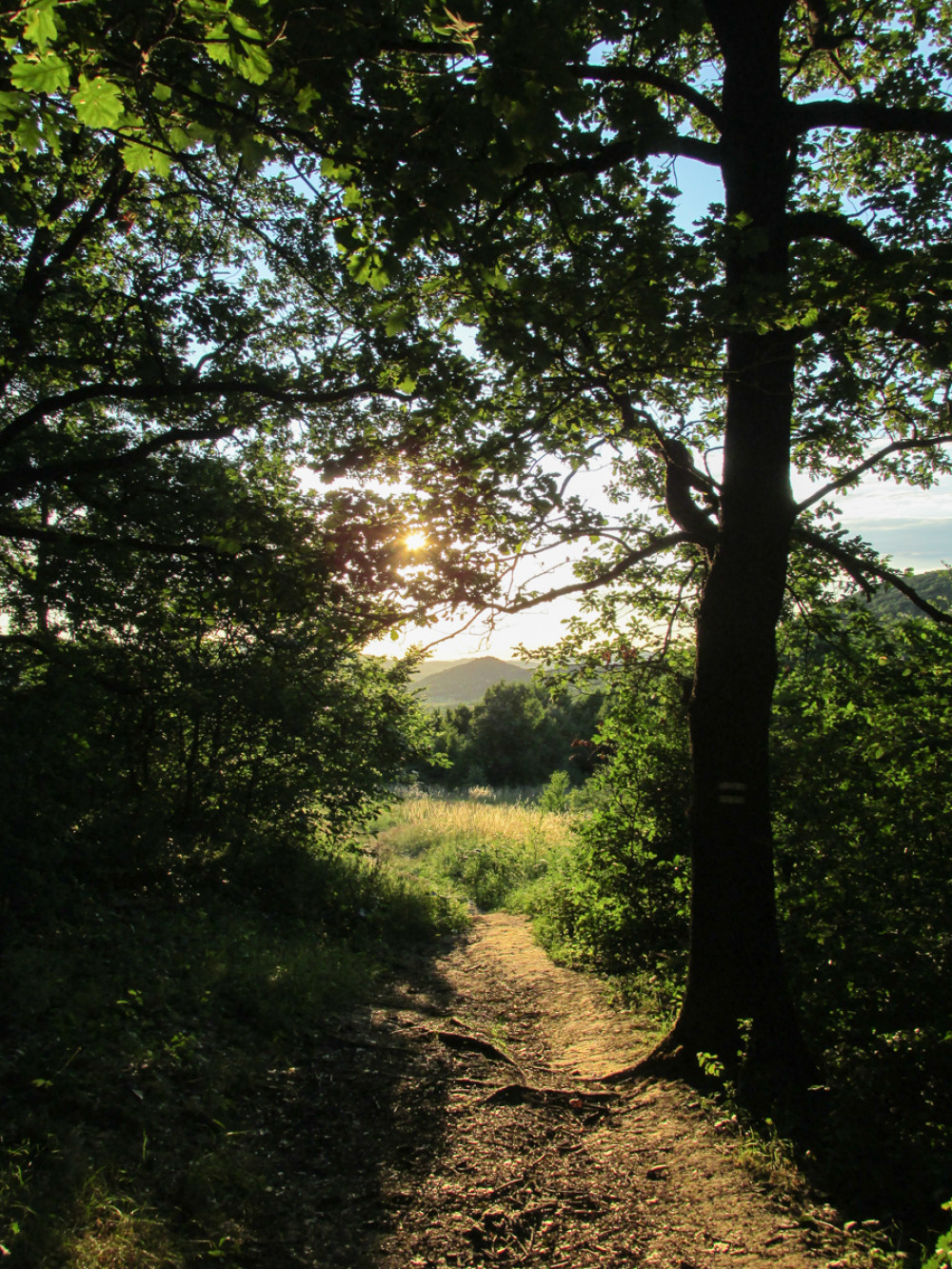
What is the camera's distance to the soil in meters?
3.43

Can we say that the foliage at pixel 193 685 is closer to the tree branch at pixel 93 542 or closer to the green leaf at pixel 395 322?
the tree branch at pixel 93 542

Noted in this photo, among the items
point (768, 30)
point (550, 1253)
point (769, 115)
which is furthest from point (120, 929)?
point (768, 30)

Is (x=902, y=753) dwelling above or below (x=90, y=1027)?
above

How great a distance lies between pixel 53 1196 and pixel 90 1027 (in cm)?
177

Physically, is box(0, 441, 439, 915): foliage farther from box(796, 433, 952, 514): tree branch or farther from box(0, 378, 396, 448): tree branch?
box(796, 433, 952, 514): tree branch

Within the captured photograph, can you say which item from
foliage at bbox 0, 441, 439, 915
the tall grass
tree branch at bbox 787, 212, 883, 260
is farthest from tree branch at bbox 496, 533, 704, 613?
the tall grass

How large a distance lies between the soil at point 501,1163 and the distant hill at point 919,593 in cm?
486

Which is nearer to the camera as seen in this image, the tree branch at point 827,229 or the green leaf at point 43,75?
the green leaf at point 43,75

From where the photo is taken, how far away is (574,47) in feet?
9.29

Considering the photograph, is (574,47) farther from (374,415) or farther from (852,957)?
(374,415)

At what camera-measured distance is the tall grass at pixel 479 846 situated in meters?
14.4

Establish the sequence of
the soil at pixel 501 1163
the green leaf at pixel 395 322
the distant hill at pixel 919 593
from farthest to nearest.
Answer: the distant hill at pixel 919 593 → the green leaf at pixel 395 322 → the soil at pixel 501 1163

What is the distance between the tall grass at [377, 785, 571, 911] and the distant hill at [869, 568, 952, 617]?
23.9 feet

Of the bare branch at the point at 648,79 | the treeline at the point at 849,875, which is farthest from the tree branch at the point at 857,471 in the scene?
the bare branch at the point at 648,79
